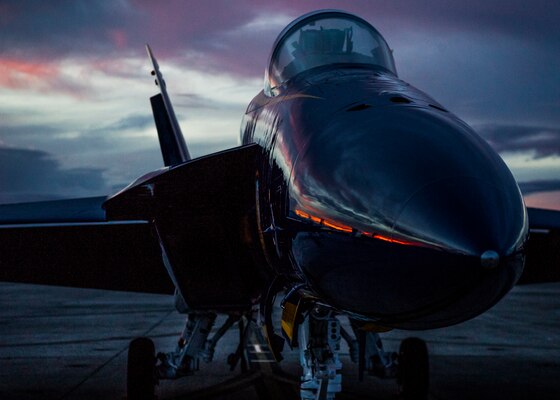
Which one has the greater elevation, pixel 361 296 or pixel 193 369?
pixel 361 296

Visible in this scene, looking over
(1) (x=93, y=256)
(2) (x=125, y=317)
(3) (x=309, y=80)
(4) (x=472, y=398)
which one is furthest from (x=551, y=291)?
(3) (x=309, y=80)

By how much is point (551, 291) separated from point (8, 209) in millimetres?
22387

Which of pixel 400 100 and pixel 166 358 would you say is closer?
pixel 400 100

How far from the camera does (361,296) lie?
3.23 metres

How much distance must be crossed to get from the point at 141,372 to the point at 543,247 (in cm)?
433

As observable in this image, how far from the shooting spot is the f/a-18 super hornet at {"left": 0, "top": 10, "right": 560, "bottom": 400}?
2914mm

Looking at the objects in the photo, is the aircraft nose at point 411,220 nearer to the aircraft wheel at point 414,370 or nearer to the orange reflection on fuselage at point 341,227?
the orange reflection on fuselage at point 341,227

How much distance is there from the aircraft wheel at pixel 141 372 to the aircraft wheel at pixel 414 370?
2.64 meters

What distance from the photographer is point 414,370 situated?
748 cm

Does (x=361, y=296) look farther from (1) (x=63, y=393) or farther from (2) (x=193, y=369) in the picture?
A: (1) (x=63, y=393)

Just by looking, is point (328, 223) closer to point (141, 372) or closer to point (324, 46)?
point (324, 46)

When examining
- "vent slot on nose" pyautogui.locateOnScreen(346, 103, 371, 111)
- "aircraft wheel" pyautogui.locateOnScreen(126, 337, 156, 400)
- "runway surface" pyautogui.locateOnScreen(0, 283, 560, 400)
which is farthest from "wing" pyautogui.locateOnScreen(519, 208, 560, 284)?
"aircraft wheel" pyautogui.locateOnScreen(126, 337, 156, 400)

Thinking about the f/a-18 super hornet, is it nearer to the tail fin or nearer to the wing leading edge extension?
the wing leading edge extension

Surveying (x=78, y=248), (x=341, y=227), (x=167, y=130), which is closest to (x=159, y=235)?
(x=341, y=227)
